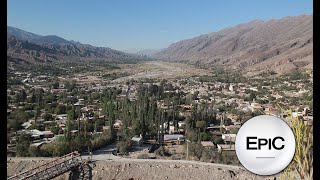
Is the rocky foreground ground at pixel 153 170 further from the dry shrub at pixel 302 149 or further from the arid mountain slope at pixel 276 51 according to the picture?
the arid mountain slope at pixel 276 51

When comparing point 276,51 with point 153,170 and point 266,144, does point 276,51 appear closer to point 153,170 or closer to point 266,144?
point 153,170

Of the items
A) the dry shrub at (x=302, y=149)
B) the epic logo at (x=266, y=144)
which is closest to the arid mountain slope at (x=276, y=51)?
the dry shrub at (x=302, y=149)

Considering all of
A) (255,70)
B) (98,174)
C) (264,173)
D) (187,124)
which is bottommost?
(98,174)

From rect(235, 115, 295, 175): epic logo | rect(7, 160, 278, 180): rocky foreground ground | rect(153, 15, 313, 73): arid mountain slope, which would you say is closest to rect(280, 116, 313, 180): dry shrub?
rect(235, 115, 295, 175): epic logo

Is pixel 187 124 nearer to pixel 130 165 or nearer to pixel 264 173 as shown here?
pixel 130 165

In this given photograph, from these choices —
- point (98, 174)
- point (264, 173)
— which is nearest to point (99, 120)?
point (98, 174)

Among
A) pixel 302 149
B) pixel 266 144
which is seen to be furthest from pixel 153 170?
pixel 266 144

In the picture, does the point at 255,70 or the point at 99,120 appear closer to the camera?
the point at 99,120
